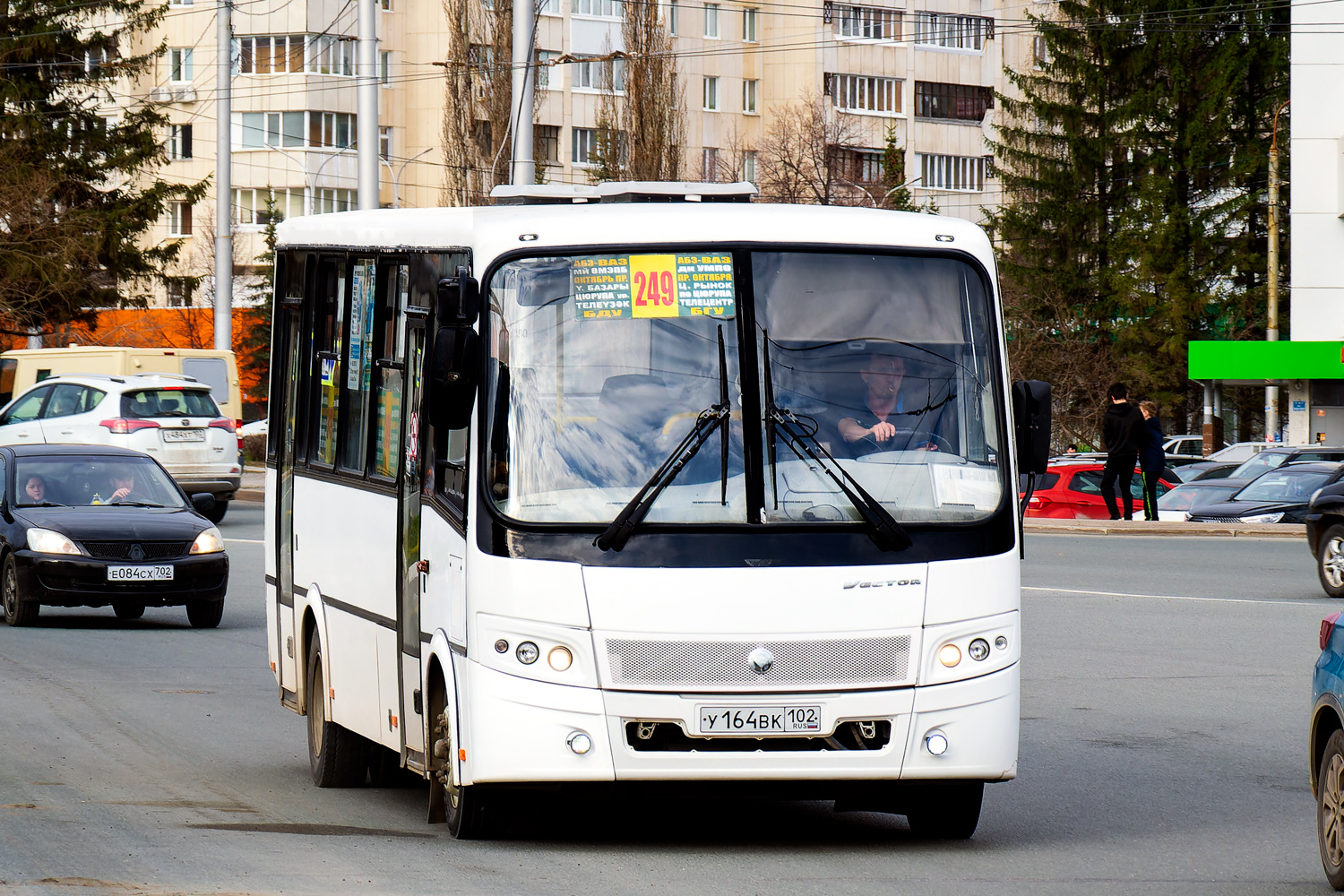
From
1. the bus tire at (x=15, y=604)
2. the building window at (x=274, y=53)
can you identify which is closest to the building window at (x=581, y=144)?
the building window at (x=274, y=53)

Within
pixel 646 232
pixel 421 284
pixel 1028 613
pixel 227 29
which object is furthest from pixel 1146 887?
pixel 227 29

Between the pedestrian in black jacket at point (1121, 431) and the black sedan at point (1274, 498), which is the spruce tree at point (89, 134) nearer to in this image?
the black sedan at point (1274, 498)

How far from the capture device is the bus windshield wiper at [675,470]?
26.0 ft

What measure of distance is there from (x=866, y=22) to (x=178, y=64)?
28.3m

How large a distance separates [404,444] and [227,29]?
3537 centimetres

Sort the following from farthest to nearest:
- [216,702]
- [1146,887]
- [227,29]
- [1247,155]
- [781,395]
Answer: [1247,155]
[227,29]
[216,702]
[781,395]
[1146,887]

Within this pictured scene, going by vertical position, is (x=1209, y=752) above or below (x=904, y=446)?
below

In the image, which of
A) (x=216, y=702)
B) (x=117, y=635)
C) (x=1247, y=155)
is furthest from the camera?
(x=1247, y=155)

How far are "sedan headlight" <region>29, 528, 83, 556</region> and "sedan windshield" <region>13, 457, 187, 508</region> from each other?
90 centimetres

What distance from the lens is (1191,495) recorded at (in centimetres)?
3434

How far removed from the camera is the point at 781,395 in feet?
26.9

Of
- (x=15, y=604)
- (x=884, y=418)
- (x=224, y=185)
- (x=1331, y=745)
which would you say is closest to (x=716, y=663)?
(x=884, y=418)

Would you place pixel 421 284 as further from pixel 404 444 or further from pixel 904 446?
pixel 904 446

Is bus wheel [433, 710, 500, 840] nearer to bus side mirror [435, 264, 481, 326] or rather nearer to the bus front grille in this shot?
the bus front grille
